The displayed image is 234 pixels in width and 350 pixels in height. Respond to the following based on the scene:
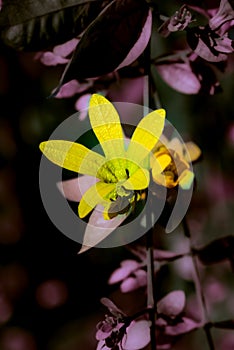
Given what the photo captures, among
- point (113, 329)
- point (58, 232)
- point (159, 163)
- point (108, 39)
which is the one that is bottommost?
point (58, 232)

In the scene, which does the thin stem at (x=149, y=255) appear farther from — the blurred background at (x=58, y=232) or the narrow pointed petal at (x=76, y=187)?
the blurred background at (x=58, y=232)

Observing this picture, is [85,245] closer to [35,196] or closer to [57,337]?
[35,196]

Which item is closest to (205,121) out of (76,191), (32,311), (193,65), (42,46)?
(32,311)

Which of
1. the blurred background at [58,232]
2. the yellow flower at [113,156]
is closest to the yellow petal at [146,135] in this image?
the yellow flower at [113,156]

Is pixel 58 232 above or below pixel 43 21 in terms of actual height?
below

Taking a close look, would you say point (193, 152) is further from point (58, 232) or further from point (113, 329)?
point (58, 232)

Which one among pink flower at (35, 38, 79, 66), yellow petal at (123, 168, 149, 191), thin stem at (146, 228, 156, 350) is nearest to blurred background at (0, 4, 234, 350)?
pink flower at (35, 38, 79, 66)

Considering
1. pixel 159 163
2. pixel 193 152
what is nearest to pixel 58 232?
pixel 193 152
